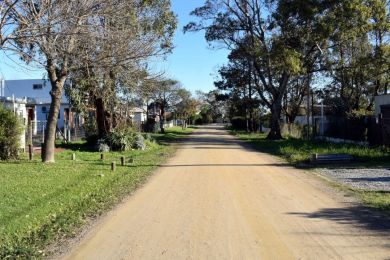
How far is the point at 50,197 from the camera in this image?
11.3 metres

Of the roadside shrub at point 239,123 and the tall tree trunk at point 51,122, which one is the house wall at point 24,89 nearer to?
the roadside shrub at point 239,123

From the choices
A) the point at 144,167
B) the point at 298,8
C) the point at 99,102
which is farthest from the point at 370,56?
the point at 144,167

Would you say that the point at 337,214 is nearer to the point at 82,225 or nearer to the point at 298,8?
the point at 82,225

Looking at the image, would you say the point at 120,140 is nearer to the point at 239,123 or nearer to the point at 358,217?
the point at 358,217

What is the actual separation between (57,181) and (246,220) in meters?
6.71

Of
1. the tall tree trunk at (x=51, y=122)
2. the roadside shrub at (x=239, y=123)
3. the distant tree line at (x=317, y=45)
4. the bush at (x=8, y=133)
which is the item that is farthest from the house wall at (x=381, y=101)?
the roadside shrub at (x=239, y=123)

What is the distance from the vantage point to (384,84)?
4247cm

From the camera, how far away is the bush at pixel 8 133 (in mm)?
18422

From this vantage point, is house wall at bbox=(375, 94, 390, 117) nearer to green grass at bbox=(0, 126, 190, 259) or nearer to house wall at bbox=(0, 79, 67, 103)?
green grass at bbox=(0, 126, 190, 259)

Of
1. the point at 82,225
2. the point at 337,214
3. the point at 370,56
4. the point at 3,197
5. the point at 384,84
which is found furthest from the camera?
the point at 384,84

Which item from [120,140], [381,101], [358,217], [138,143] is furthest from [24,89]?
[358,217]

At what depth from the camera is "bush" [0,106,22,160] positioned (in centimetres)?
1842

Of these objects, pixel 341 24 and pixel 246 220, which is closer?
pixel 246 220

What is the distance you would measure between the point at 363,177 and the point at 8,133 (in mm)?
12353
